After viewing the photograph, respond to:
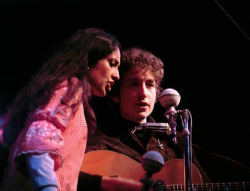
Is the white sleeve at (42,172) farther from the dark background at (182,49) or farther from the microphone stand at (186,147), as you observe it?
the dark background at (182,49)

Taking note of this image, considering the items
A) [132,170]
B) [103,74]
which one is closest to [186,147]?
[132,170]

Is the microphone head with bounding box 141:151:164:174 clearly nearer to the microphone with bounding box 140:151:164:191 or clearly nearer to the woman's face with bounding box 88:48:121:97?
the microphone with bounding box 140:151:164:191

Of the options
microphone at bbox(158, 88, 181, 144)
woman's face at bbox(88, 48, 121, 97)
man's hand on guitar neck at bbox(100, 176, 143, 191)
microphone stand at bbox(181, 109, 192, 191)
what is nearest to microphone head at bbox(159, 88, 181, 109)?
microphone at bbox(158, 88, 181, 144)

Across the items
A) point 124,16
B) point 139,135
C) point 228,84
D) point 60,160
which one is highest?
point 124,16

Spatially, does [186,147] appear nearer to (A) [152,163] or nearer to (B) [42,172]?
(A) [152,163]

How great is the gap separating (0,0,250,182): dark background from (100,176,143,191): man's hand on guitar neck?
1.66 metres

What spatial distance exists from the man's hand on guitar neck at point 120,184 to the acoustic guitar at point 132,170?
35 centimetres

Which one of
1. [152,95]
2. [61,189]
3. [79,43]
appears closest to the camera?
[61,189]

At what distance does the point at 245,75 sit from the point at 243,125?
25.5 inches

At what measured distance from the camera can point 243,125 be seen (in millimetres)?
3537

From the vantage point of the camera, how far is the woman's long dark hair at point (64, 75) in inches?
65.1

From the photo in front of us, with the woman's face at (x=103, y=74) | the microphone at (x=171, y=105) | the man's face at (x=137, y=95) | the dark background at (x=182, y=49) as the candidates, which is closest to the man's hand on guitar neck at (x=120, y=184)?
the microphone at (x=171, y=105)

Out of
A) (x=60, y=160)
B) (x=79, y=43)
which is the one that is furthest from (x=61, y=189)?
(x=79, y=43)

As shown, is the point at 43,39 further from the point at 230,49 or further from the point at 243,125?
the point at 243,125
